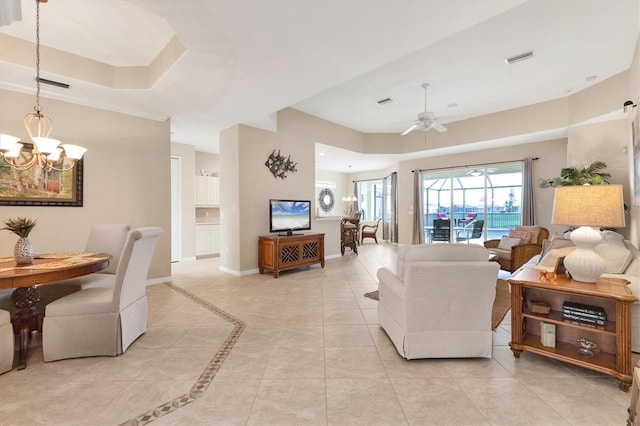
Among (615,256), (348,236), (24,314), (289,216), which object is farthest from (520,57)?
(24,314)

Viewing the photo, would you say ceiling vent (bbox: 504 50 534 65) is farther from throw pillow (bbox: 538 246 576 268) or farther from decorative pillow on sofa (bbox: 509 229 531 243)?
decorative pillow on sofa (bbox: 509 229 531 243)

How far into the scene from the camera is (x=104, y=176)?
13.5 ft

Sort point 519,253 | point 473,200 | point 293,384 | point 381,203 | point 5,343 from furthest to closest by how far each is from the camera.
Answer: point 381,203, point 473,200, point 519,253, point 5,343, point 293,384

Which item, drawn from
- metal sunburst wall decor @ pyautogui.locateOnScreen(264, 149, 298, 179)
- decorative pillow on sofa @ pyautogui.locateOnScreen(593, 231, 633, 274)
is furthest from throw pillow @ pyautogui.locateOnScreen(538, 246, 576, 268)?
metal sunburst wall decor @ pyautogui.locateOnScreen(264, 149, 298, 179)

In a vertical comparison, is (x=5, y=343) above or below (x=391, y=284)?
below

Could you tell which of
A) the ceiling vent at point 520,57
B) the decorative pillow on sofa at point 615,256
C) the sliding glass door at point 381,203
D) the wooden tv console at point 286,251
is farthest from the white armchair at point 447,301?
the sliding glass door at point 381,203

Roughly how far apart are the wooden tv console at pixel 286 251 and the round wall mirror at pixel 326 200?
544 centimetres

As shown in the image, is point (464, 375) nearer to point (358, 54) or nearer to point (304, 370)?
point (304, 370)

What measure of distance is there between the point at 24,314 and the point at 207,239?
5015 mm

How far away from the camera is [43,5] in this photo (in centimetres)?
257

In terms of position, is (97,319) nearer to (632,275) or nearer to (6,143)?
(6,143)

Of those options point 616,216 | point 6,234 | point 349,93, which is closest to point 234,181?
point 349,93

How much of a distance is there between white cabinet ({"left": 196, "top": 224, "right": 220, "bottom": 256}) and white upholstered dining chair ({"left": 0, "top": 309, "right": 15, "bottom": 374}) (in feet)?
16.4

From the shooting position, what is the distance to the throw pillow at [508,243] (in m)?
5.16
